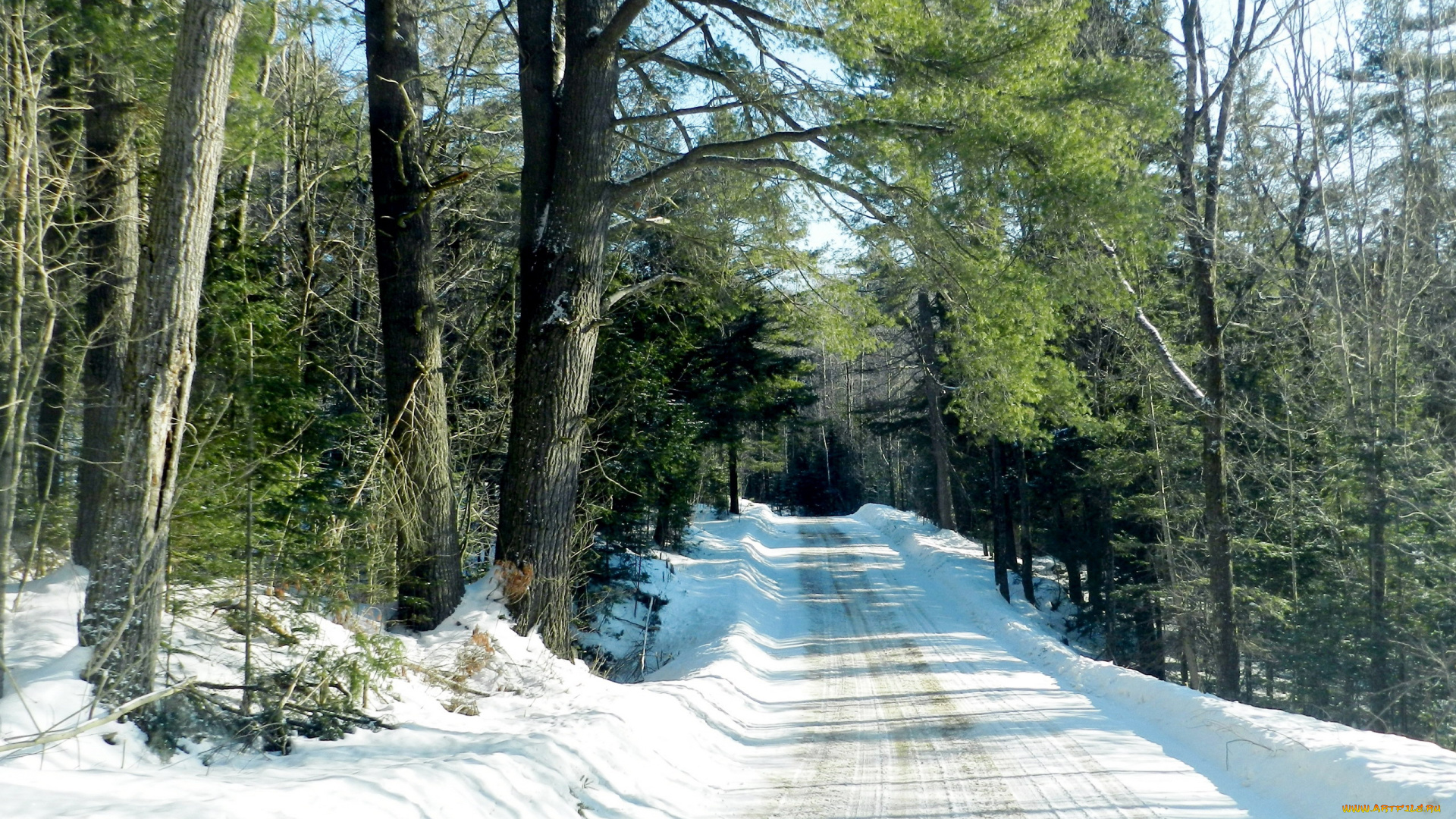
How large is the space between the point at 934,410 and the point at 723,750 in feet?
70.7

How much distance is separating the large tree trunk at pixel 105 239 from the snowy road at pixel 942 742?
17.7ft

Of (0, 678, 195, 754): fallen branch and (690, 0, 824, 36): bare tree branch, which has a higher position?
(690, 0, 824, 36): bare tree branch

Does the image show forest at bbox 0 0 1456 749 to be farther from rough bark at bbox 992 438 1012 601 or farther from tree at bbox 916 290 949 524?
tree at bbox 916 290 949 524

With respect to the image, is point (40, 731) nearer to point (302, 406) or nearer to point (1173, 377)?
point (302, 406)

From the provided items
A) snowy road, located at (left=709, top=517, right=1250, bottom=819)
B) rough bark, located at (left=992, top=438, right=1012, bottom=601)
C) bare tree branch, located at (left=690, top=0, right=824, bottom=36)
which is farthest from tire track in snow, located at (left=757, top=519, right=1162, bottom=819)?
rough bark, located at (left=992, top=438, right=1012, bottom=601)

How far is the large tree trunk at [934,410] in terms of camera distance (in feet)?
76.4

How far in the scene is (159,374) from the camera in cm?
481

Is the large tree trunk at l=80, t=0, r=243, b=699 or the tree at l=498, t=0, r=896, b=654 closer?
the large tree trunk at l=80, t=0, r=243, b=699

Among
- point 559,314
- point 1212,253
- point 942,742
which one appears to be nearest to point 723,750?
point 942,742

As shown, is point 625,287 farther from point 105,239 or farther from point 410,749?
point 410,749

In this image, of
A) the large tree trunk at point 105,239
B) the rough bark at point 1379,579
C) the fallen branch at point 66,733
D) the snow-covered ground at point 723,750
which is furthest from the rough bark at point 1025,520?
the fallen branch at point 66,733

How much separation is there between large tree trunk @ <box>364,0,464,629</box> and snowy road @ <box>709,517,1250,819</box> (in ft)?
11.4

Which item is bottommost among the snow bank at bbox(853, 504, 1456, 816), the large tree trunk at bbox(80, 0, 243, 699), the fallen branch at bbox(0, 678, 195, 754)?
the snow bank at bbox(853, 504, 1456, 816)

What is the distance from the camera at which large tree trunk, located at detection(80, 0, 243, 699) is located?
4629 mm
